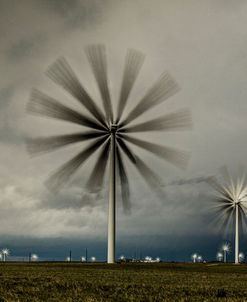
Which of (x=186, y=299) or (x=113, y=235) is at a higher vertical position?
(x=113, y=235)

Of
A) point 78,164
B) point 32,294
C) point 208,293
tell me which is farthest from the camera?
point 78,164

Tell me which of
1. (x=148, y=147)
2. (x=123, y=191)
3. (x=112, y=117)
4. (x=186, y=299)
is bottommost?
(x=186, y=299)

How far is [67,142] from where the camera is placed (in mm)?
64625

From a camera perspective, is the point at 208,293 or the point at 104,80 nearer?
the point at 208,293

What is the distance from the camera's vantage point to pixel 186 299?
16.3 m

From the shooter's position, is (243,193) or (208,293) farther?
(243,193)

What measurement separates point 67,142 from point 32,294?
47669 mm

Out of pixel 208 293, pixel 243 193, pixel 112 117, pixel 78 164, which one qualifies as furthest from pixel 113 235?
pixel 243 193

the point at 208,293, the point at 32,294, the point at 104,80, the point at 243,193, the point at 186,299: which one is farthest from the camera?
the point at 243,193

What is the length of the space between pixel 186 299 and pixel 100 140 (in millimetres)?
54765

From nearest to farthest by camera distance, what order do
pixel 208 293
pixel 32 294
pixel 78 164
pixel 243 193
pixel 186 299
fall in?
pixel 186 299, pixel 32 294, pixel 208 293, pixel 78 164, pixel 243 193

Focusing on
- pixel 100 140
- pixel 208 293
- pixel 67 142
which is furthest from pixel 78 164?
pixel 208 293

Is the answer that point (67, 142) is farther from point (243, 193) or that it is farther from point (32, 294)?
point (243, 193)

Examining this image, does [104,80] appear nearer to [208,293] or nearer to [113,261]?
[113,261]
